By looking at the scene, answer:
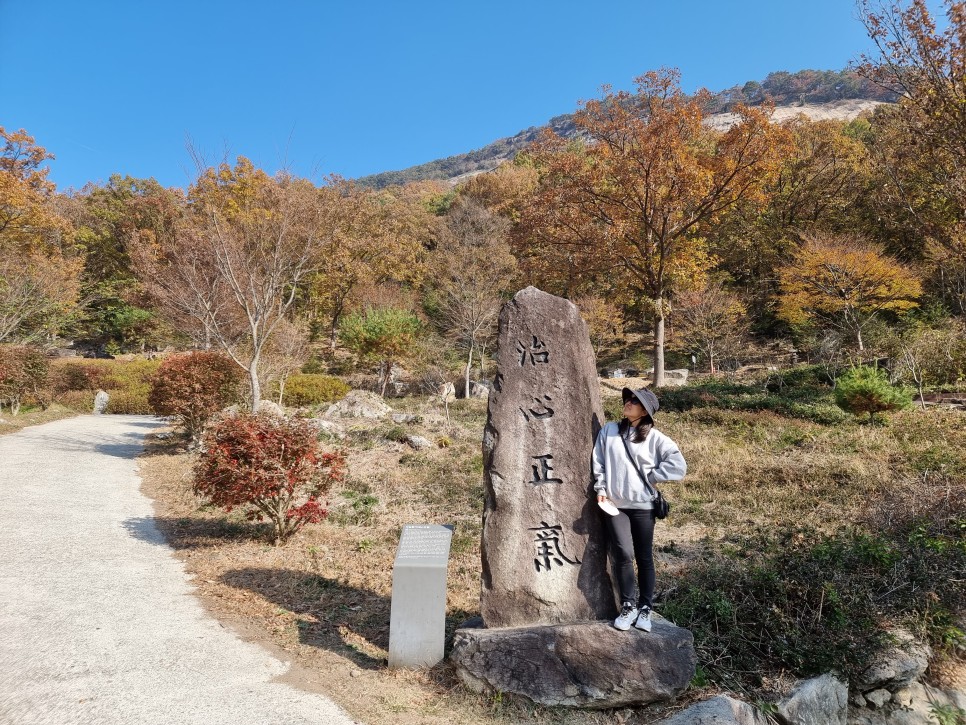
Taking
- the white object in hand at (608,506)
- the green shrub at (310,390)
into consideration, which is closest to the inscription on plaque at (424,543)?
the white object in hand at (608,506)

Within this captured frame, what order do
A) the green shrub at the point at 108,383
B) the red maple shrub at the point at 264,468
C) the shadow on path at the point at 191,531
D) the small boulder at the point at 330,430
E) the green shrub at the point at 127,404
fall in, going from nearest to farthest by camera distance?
the red maple shrub at the point at 264,468 → the shadow on path at the point at 191,531 → the small boulder at the point at 330,430 → the green shrub at the point at 108,383 → the green shrub at the point at 127,404

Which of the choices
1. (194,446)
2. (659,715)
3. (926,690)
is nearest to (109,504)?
(194,446)

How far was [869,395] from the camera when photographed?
10727 mm

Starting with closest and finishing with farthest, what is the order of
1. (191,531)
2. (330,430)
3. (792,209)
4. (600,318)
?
(191,531), (330,430), (600,318), (792,209)

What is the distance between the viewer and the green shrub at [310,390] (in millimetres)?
19078

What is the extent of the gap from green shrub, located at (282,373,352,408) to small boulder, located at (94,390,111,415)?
21.7 feet

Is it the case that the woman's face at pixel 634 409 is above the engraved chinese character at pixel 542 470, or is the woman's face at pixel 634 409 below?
above

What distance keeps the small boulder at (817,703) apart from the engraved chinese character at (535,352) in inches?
108

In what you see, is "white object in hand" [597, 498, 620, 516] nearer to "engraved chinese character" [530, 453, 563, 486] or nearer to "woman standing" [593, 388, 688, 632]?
"woman standing" [593, 388, 688, 632]

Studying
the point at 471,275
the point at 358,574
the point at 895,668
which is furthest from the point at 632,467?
the point at 471,275

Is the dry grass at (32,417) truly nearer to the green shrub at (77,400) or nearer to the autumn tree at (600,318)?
the green shrub at (77,400)

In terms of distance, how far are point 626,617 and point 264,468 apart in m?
4.77

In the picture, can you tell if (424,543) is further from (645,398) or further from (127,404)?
(127,404)

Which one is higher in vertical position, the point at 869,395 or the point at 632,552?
the point at 869,395
